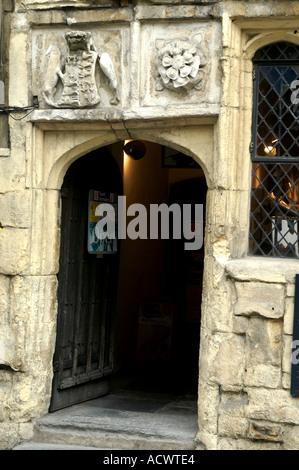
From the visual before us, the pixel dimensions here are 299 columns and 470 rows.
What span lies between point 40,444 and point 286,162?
3257mm

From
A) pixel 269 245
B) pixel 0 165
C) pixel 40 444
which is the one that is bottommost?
pixel 40 444

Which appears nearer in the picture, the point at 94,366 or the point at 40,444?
the point at 40,444

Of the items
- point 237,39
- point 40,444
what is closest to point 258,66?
point 237,39

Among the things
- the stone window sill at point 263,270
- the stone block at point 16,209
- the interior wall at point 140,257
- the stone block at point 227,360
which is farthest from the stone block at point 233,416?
the interior wall at point 140,257

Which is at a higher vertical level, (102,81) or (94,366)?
(102,81)

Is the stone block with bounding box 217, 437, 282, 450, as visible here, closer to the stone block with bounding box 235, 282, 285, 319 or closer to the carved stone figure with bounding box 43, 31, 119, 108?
the stone block with bounding box 235, 282, 285, 319

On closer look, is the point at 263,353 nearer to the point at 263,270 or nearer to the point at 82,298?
the point at 263,270

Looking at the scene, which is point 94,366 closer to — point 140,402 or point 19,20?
point 140,402

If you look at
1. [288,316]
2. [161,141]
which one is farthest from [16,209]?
[288,316]

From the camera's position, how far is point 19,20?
7.00 metres

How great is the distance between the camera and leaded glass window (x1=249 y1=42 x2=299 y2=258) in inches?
261

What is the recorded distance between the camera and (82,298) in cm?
764

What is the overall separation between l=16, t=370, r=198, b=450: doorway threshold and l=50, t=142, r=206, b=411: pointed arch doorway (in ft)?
0.93

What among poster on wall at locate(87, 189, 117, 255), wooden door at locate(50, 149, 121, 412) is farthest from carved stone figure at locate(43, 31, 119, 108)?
poster on wall at locate(87, 189, 117, 255)
